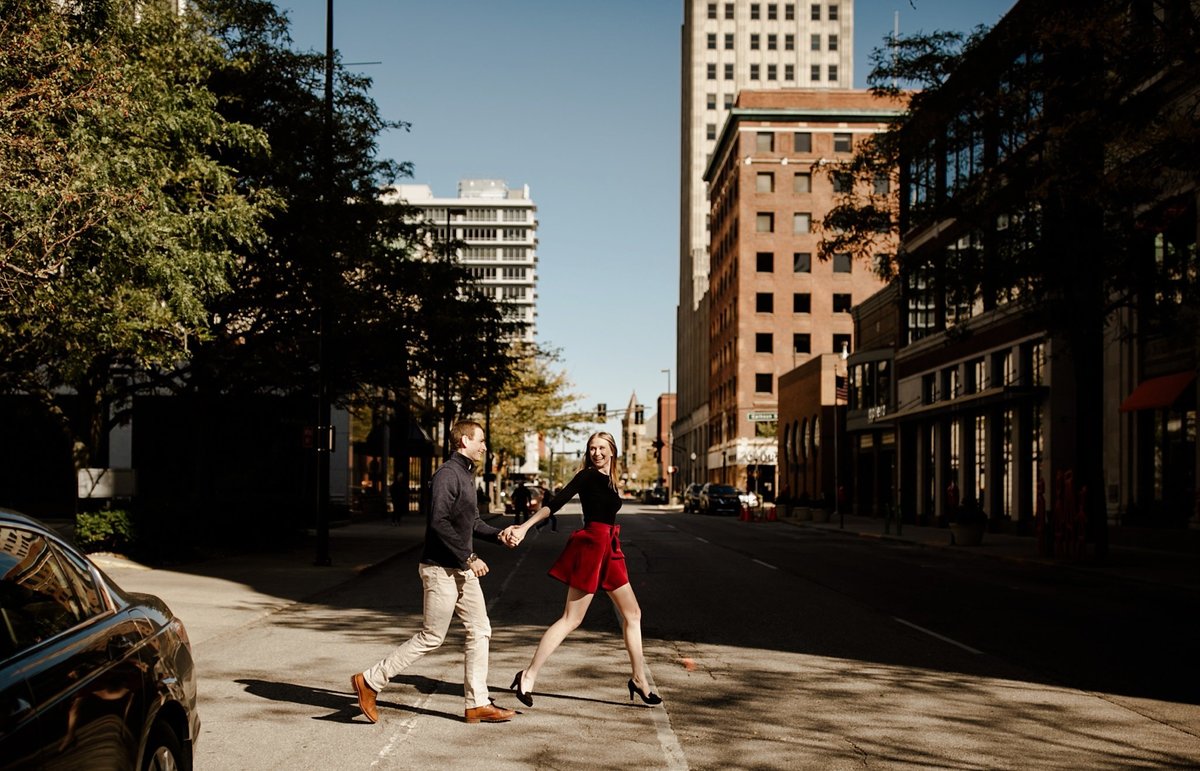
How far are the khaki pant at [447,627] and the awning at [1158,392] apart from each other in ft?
75.1

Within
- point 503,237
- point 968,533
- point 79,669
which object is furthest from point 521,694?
point 503,237

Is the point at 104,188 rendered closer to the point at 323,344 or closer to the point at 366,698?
the point at 323,344

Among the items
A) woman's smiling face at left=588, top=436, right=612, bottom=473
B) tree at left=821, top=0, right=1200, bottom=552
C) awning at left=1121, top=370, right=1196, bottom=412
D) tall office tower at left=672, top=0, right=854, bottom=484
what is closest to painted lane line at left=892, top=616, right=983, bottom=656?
woman's smiling face at left=588, top=436, right=612, bottom=473

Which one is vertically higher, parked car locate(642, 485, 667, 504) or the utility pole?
the utility pole

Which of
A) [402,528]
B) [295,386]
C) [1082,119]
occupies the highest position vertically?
[1082,119]

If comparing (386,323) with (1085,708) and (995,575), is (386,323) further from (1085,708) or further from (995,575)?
(1085,708)

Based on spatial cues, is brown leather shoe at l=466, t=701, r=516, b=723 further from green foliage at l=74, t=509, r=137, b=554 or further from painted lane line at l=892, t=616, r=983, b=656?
green foliage at l=74, t=509, r=137, b=554

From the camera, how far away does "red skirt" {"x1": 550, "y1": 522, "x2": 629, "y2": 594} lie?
8.09 m

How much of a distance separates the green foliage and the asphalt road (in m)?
4.62

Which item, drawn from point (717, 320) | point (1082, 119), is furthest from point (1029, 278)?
point (717, 320)

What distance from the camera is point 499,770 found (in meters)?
6.50

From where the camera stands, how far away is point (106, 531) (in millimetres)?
19828

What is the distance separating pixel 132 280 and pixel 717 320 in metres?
89.8

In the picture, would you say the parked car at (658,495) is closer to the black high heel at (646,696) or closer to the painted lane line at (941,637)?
the painted lane line at (941,637)
